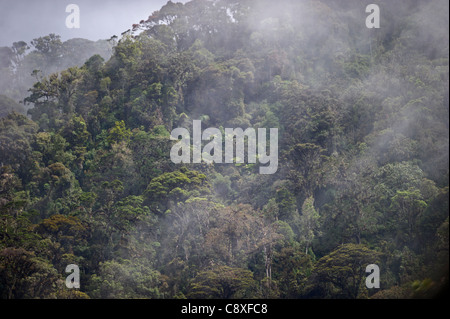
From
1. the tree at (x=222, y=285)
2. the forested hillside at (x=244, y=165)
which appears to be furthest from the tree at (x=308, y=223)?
the tree at (x=222, y=285)

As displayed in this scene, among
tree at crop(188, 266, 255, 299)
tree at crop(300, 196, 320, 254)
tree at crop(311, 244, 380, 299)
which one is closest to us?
tree at crop(188, 266, 255, 299)

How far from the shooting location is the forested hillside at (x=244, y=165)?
2420cm

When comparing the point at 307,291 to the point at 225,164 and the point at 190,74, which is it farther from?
the point at 190,74

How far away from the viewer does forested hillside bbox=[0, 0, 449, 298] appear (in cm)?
2420

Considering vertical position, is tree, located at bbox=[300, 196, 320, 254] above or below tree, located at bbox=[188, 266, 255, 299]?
above

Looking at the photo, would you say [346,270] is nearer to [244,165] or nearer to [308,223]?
[308,223]

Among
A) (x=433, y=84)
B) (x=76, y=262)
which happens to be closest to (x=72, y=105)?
(x=76, y=262)

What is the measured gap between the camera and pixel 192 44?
42031 millimetres

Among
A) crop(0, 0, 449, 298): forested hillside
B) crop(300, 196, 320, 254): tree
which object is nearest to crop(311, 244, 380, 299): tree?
crop(0, 0, 449, 298): forested hillside

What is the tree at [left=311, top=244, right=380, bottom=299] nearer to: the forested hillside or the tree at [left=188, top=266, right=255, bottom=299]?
the forested hillside

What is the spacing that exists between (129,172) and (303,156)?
32.1 feet

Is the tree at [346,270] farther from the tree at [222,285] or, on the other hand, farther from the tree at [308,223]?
the tree at [222,285]

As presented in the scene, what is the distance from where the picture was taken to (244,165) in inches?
1309

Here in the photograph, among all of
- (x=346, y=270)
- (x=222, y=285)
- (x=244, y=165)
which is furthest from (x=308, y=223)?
(x=244, y=165)
